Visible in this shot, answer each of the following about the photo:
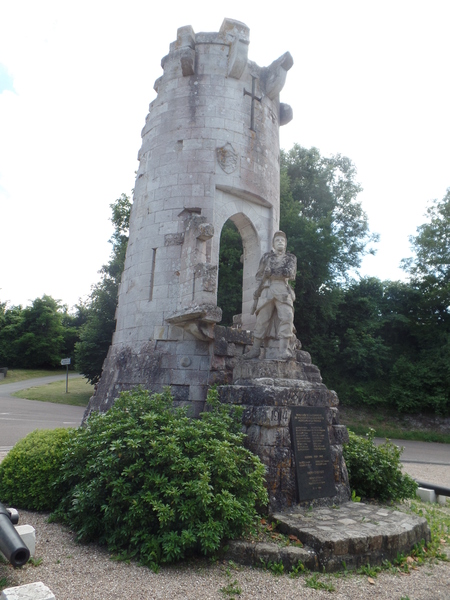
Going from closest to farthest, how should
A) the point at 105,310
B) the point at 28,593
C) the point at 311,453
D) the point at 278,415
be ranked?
1. the point at 28,593
2. the point at 278,415
3. the point at 311,453
4. the point at 105,310

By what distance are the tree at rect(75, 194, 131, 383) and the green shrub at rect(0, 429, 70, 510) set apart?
48.8 ft

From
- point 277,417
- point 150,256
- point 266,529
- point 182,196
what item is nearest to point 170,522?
point 266,529

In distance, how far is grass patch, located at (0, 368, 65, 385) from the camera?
33.7 m

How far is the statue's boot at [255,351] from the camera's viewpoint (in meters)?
6.61

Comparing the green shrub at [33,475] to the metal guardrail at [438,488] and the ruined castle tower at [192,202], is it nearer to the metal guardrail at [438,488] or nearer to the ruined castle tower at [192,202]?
the ruined castle tower at [192,202]

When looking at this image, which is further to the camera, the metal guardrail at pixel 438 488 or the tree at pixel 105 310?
the tree at pixel 105 310

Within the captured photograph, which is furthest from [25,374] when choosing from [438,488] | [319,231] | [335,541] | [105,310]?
[335,541]

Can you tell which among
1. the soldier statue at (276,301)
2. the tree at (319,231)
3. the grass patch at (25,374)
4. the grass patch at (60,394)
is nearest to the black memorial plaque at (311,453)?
the soldier statue at (276,301)

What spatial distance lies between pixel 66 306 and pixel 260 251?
49712 mm

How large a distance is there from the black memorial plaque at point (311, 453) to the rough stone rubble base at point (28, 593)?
3.05m

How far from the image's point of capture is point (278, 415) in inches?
207

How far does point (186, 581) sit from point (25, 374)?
3787 cm

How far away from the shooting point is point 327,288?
2059cm

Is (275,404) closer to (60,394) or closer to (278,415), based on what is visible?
(278,415)
